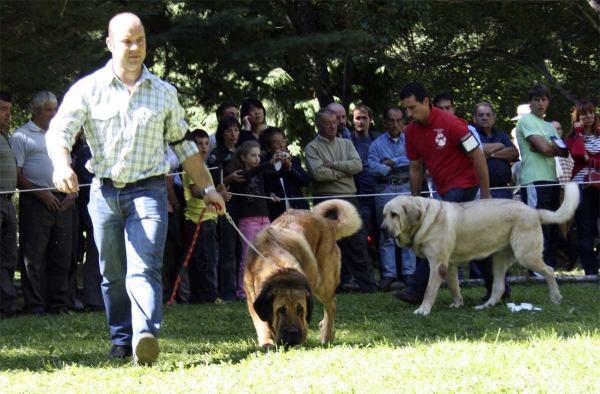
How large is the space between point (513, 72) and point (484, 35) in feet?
4.83

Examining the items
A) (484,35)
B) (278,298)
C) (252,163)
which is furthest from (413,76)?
(278,298)

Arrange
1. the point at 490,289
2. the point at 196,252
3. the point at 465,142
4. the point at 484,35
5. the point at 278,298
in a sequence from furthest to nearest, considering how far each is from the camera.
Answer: the point at 484,35 < the point at 196,252 < the point at 490,289 < the point at 465,142 < the point at 278,298

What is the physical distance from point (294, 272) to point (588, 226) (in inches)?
272

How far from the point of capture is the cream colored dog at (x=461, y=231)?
9.01 m

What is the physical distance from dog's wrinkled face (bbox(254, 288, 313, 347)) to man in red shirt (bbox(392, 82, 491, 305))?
3175 millimetres

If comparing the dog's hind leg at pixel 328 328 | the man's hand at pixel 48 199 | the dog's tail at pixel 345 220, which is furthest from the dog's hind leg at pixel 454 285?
the man's hand at pixel 48 199

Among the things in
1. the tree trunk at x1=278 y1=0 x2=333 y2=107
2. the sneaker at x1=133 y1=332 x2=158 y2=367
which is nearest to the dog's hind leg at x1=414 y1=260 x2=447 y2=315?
the sneaker at x1=133 y1=332 x2=158 y2=367

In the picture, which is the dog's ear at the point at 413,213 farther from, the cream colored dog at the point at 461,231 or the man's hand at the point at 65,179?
the man's hand at the point at 65,179

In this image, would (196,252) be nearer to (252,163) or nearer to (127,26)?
(252,163)

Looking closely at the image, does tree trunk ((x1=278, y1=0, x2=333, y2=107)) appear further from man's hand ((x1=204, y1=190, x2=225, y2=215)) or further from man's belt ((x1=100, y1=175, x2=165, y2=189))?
Result: man's belt ((x1=100, y1=175, x2=165, y2=189))

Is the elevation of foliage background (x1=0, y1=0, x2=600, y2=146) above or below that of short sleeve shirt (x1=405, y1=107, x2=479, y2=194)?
above

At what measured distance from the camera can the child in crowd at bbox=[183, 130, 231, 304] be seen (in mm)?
10320

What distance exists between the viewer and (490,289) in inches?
380

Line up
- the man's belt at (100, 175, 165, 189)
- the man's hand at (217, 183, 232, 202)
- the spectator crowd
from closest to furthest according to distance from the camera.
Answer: the man's belt at (100, 175, 165, 189), the spectator crowd, the man's hand at (217, 183, 232, 202)
